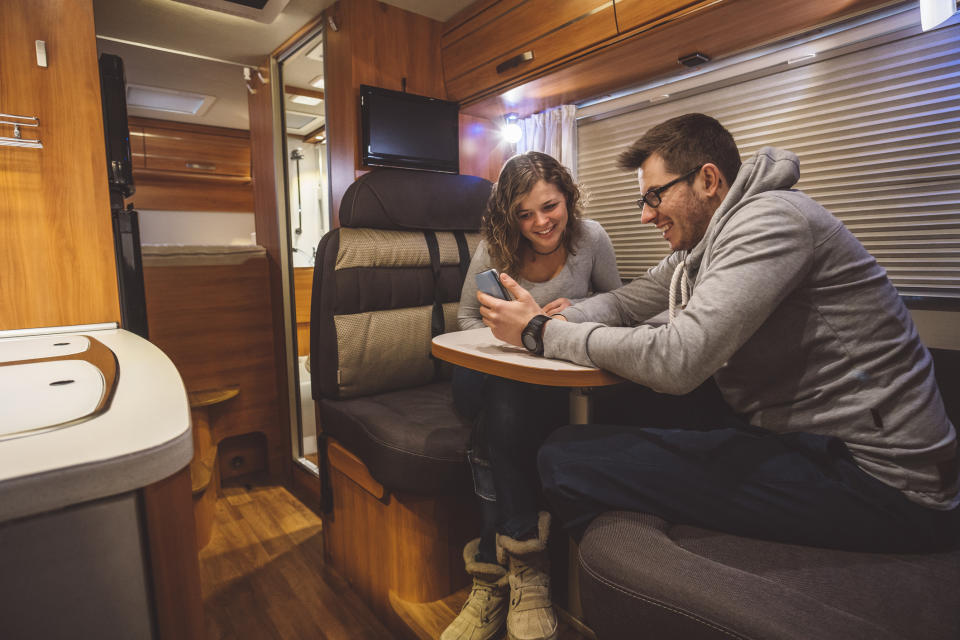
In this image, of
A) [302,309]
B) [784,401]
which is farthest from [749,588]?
[302,309]

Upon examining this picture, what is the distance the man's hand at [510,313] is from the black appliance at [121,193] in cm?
116

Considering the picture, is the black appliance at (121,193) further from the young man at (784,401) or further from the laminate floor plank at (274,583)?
A: the young man at (784,401)

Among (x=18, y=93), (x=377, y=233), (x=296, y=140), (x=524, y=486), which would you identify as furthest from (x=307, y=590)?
(x=296, y=140)

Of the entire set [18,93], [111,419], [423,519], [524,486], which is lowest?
[423,519]

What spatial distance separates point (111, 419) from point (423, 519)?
1.18 meters

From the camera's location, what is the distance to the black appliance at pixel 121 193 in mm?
1636

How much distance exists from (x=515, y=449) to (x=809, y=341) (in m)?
0.72

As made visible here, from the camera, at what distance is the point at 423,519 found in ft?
5.39

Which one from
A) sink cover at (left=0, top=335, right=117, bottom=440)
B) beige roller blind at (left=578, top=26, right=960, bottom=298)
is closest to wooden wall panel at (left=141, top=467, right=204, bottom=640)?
sink cover at (left=0, top=335, right=117, bottom=440)

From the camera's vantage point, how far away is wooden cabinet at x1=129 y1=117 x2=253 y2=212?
14.4ft

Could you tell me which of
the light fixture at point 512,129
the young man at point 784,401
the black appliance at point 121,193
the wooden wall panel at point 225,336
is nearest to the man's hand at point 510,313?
the young man at point 784,401

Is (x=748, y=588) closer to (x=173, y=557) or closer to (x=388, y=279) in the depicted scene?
(x=173, y=557)

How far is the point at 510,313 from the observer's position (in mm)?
1271

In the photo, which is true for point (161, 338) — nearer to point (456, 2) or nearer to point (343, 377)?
point (343, 377)
